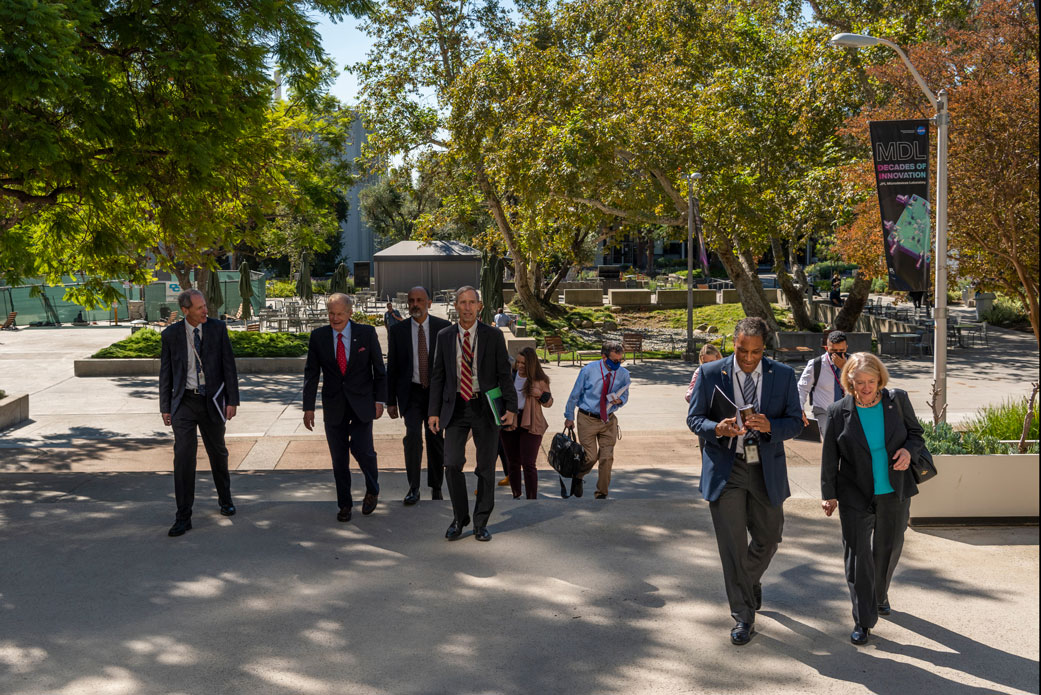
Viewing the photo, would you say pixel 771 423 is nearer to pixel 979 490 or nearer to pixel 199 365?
pixel 979 490

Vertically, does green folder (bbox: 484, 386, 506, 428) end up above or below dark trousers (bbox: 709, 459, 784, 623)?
above

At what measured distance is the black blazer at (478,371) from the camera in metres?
6.85

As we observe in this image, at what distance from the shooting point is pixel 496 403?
682cm

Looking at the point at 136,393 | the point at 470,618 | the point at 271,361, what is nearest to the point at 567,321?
the point at 271,361

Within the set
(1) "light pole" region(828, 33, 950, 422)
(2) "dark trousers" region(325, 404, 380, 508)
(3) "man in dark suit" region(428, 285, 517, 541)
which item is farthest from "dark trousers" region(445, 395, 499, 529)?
(1) "light pole" region(828, 33, 950, 422)

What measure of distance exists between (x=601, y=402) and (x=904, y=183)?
537cm

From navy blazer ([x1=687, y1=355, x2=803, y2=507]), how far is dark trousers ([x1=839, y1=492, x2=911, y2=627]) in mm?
429

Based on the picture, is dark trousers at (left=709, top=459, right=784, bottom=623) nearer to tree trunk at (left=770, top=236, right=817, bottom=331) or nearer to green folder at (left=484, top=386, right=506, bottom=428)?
green folder at (left=484, top=386, right=506, bottom=428)

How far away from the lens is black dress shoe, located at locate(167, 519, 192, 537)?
23.5 feet

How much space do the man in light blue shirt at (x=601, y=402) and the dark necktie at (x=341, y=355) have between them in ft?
6.69

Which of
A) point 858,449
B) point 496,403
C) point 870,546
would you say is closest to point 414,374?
point 496,403

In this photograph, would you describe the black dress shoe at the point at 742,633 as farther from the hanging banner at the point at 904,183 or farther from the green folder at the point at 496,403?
the hanging banner at the point at 904,183

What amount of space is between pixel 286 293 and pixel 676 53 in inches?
1041

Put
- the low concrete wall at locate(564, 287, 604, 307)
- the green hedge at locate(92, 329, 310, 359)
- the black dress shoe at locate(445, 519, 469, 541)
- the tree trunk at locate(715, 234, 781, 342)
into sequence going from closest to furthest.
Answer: the black dress shoe at locate(445, 519, 469, 541) < the green hedge at locate(92, 329, 310, 359) < the tree trunk at locate(715, 234, 781, 342) < the low concrete wall at locate(564, 287, 604, 307)
